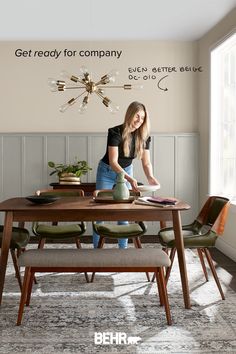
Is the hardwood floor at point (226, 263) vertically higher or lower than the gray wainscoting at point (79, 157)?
lower

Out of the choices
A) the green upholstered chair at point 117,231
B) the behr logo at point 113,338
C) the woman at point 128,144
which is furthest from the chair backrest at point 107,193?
the behr logo at point 113,338

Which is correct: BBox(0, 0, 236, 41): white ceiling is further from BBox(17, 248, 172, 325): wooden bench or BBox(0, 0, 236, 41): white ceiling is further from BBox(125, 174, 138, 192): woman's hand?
BBox(17, 248, 172, 325): wooden bench

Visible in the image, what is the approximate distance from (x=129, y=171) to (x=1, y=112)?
2.71 metres

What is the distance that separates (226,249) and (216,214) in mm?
1788

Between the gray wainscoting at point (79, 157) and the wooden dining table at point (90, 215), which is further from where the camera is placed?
Result: the gray wainscoting at point (79, 157)

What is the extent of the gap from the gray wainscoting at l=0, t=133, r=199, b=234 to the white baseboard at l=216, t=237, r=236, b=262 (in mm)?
994

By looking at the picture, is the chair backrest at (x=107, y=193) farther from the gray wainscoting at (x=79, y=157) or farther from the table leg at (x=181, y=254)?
the gray wainscoting at (x=79, y=157)

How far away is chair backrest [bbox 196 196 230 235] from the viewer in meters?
3.90

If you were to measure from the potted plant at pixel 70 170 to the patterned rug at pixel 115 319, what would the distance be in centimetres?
206

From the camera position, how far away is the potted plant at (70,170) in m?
6.40

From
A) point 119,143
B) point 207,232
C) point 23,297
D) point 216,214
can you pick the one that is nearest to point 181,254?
point 207,232

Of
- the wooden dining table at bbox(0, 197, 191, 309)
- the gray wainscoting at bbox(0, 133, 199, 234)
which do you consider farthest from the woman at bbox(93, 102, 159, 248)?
the gray wainscoting at bbox(0, 133, 199, 234)

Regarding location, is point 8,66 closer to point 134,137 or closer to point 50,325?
point 134,137

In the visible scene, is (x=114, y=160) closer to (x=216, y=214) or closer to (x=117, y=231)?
(x=117, y=231)
